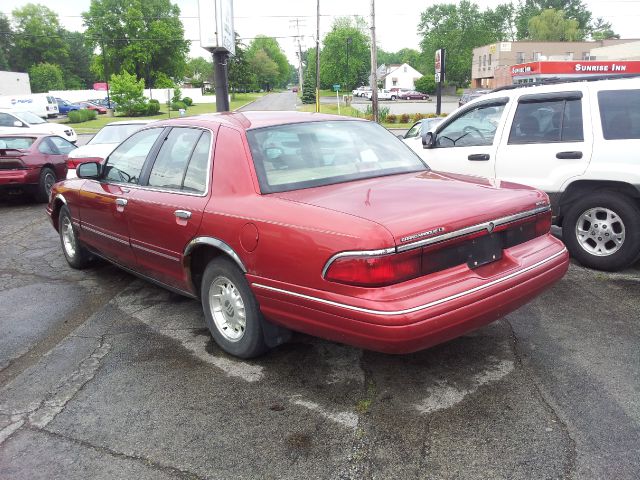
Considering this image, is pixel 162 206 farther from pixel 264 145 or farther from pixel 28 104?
pixel 28 104

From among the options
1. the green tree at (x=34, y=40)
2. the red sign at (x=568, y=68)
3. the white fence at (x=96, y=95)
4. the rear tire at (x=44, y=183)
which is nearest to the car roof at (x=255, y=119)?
the rear tire at (x=44, y=183)

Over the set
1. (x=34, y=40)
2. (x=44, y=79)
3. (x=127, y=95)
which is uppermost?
(x=34, y=40)

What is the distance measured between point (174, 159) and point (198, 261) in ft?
2.77

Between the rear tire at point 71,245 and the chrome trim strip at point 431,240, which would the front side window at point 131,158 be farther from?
the chrome trim strip at point 431,240

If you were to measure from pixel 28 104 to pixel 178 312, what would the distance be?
4676 cm

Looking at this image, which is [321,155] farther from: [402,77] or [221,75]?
[402,77]

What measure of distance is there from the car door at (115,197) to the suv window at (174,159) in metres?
0.21

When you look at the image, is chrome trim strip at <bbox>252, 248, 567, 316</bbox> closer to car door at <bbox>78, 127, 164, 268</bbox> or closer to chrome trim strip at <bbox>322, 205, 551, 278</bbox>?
chrome trim strip at <bbox>322, 205, 551, 278</bbox>

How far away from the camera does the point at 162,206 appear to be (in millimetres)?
4191

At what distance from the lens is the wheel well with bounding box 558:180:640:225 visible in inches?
215

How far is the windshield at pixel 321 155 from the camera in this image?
12.1ft

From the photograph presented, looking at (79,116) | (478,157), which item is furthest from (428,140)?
(79,116)

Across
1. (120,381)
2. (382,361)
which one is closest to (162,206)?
(120,381)

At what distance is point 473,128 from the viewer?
6703 mm
